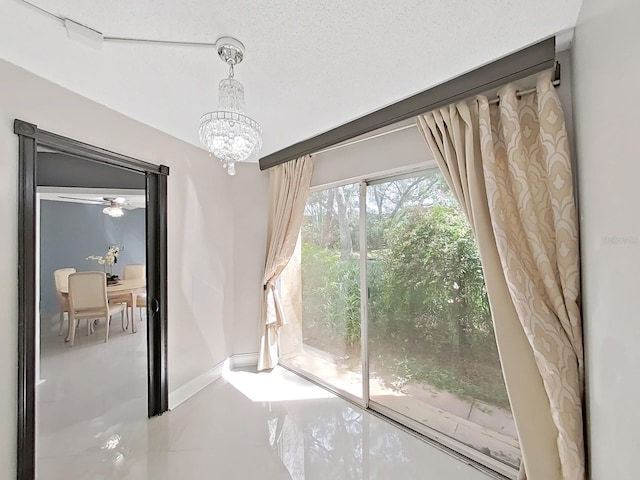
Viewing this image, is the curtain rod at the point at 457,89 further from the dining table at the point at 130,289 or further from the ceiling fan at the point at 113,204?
the dining table at the point at 130,289

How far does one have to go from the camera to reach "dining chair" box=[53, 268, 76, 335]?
1803 mm

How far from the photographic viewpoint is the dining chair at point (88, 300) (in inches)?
77.4

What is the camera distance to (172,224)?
2371mm

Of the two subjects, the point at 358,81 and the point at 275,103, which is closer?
the point at 358,81

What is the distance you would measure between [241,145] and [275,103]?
0.72 meters

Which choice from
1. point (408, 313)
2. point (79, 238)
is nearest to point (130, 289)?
point (79, 238)

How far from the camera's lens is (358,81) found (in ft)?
5.23

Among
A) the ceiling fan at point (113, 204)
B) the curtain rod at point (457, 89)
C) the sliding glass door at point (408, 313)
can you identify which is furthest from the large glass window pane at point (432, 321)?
the ceiling fan at point (113, 204)

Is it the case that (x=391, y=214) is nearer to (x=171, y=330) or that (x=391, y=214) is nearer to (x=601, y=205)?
(x=601, y=205)

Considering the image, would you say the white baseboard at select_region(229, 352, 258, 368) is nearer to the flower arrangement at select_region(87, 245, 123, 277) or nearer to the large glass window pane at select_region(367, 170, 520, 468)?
the large glass window pane at select_region(367, 170, 520, 468)

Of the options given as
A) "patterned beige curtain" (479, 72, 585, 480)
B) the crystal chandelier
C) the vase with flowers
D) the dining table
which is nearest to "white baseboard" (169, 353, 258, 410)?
the dining table

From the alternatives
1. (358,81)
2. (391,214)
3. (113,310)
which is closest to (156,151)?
(113,310)

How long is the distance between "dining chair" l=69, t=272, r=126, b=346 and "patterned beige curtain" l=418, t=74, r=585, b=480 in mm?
2662

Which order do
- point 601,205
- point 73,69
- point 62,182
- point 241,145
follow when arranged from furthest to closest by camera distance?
point 62,182 < point 73,69 < point 241,145 < point 601,205
